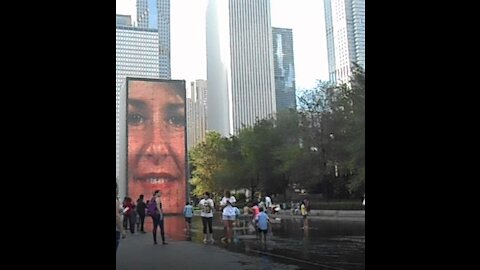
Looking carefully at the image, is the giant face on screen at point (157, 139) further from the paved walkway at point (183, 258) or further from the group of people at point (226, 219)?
the paved walkway at point (183, 258)

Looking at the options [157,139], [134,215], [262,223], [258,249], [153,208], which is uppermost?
[157,139]

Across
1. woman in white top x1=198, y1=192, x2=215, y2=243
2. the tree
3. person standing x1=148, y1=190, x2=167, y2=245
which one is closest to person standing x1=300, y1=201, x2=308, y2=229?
woman in white top x1=198, y1=192, x2=215, y2=243

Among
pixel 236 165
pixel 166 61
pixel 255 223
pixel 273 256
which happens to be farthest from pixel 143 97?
pixel 273 256

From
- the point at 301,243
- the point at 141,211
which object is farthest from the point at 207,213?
the point at 141,211

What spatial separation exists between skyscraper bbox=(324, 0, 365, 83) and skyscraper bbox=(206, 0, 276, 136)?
294 centimetres

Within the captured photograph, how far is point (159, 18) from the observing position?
22391 mm

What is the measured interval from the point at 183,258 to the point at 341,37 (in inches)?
630

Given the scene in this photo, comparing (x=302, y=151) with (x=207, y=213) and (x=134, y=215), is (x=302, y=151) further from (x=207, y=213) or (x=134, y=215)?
(x=207, y=213)

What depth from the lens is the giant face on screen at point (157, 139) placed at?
17047 millimetres

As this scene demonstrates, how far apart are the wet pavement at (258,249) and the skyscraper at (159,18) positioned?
10460 millimetres

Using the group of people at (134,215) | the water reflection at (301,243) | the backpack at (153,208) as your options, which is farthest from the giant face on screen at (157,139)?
the backpack at (153,208)

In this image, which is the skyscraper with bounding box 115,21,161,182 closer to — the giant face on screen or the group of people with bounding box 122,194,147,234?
the giant face on screen

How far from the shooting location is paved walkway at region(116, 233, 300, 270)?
7527 millimetres
